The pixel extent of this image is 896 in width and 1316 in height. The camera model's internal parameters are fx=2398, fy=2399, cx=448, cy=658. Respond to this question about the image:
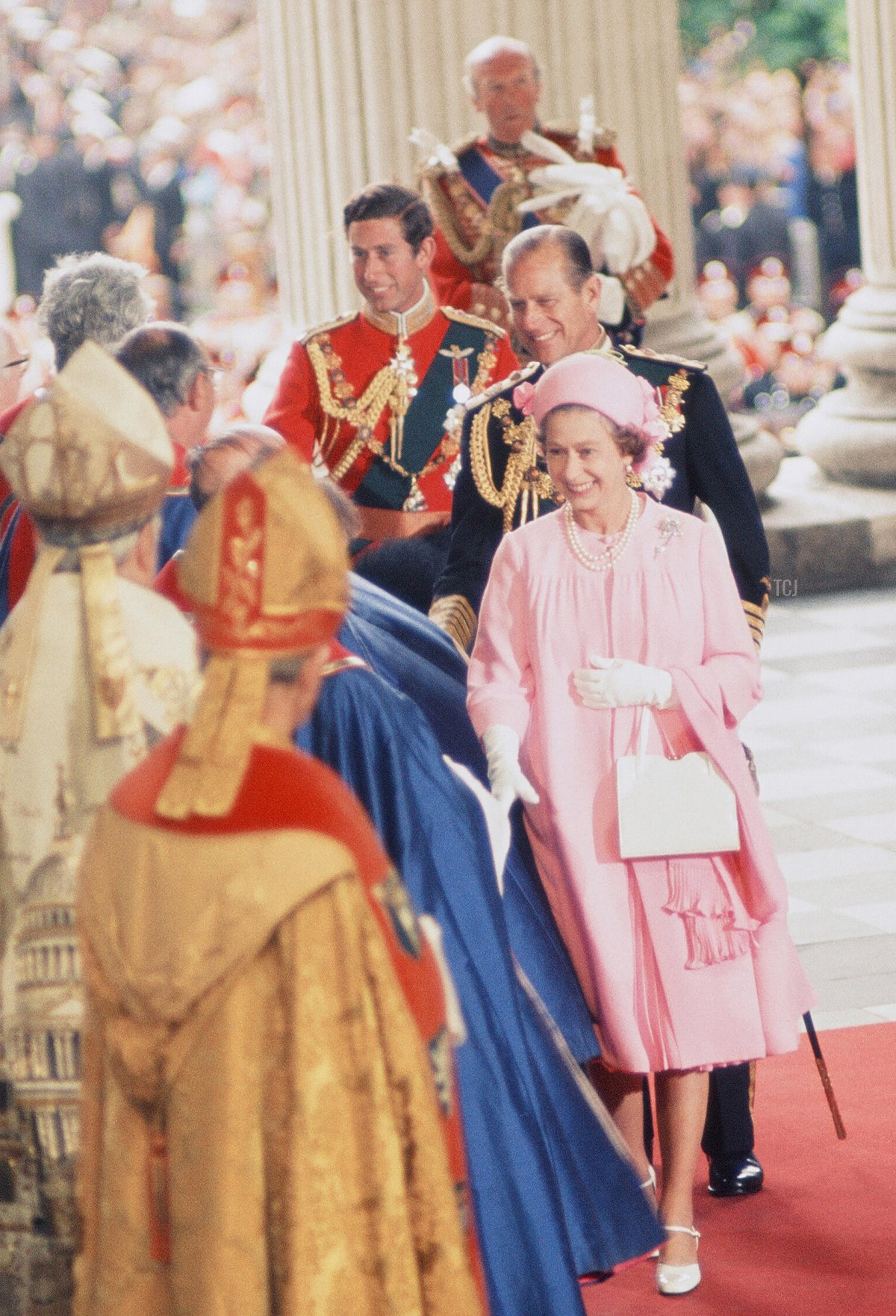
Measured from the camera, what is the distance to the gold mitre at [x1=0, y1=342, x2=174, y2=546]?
9.76 ft

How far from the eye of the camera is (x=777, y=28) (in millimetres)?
21438

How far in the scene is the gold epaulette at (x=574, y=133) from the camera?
23.5 feet

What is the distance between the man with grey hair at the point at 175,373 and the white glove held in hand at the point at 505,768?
64 cm

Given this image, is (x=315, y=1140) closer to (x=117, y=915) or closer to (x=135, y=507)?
(x=117, y=915)

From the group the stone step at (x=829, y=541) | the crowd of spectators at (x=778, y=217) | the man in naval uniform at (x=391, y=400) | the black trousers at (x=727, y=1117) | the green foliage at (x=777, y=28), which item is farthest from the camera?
the green foliage at (x=777, y=28)

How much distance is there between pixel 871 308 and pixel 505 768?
23.6 feet

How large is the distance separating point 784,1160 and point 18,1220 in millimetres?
1883

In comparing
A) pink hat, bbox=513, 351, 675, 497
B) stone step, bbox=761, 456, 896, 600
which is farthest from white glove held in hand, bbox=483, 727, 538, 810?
stone step, bbox=761, 456, 896, 600

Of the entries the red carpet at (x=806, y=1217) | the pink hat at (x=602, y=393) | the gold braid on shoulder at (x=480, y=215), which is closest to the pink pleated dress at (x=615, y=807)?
the pink hat at (x=602, y=393)

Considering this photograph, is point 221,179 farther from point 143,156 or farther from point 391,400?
point 391,400

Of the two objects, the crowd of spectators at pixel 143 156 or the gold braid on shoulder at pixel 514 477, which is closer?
the gold braid on shoulder at pixel 514 477

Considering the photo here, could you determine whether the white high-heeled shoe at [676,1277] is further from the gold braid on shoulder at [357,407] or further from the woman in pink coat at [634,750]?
the gold braid on shoulder at [357,407]

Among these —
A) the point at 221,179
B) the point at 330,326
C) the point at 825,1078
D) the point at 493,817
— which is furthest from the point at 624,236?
the point at 221,179

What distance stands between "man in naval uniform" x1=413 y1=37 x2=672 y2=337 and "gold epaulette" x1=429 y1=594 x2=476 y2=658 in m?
2.14
